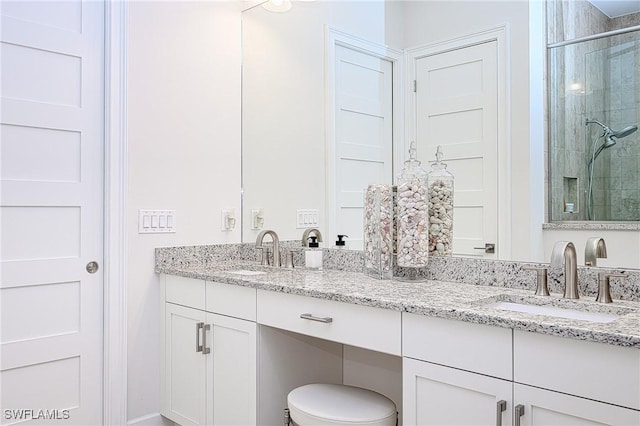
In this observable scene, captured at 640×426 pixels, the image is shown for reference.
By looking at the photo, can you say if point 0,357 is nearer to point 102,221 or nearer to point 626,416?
point 102,221

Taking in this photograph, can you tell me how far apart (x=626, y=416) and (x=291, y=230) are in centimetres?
184

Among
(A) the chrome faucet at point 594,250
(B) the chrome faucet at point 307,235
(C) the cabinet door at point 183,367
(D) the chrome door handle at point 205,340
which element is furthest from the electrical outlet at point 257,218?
(A) the chrome faucet at point 594,250

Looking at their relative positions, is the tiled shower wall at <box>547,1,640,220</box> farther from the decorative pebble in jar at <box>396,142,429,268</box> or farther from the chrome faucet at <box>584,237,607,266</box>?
the decorative pebble in jar at <box>396,142,429,268</box>

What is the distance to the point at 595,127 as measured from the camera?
1781mm

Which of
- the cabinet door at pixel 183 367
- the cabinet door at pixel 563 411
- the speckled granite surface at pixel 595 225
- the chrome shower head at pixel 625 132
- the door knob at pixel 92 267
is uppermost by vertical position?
the chrome shower head at pixel 625 132

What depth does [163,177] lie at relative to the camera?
2672 mm

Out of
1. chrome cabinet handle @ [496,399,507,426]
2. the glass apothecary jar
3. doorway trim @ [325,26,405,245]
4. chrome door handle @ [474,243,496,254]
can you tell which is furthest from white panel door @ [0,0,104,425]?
chrome cabinet handle @ [496,399,507,426]

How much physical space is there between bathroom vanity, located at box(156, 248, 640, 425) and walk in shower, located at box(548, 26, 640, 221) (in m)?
0.34

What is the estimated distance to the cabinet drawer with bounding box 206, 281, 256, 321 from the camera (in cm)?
216

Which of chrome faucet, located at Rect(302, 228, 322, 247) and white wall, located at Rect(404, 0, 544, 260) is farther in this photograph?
chrome faucet, located at Rect(302, 228, 322, 247)

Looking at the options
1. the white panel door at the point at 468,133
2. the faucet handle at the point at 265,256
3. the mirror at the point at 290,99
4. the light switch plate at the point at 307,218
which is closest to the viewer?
the white panel door at the point at 468,133

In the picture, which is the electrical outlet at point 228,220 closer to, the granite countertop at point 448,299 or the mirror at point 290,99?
the mirror at point 290,99

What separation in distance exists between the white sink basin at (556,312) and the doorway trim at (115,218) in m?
1.71

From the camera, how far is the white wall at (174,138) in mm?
2578
